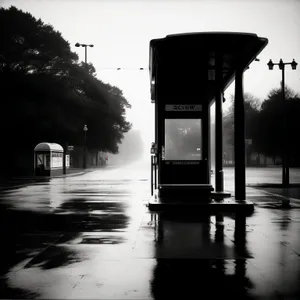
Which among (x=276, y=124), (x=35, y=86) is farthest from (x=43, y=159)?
(x=276, y=124)

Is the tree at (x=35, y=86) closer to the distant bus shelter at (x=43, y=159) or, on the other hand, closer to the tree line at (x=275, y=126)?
the distant bus shelter at (x=43, y=159)

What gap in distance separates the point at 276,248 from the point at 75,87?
47803 mm

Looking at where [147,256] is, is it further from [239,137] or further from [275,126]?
[275,126]

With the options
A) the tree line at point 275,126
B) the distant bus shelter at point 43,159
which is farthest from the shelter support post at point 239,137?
the tree line at point 275,126

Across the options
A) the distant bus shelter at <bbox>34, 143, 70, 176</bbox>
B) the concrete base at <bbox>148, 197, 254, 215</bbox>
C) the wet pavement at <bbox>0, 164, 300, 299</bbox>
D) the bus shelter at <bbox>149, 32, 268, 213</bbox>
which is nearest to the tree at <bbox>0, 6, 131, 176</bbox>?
the distant bus shelter at <bbox>34, 143, 70, 176</bbox>

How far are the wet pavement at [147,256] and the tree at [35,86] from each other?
104ft

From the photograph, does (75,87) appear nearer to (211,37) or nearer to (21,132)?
(21,132)

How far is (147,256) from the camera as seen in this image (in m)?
7.61

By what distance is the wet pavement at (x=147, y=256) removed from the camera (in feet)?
18.7

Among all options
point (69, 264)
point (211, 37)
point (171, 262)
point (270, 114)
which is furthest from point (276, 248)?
point (270, 114)

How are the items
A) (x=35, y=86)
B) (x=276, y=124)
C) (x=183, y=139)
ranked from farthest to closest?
(x=276, y=124), (x=35, y=86), (x=183, y=139)

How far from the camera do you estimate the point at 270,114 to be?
2685 inches

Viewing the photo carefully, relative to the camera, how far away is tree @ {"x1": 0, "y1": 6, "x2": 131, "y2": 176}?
141ft

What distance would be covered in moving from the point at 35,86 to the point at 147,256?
127 feet
